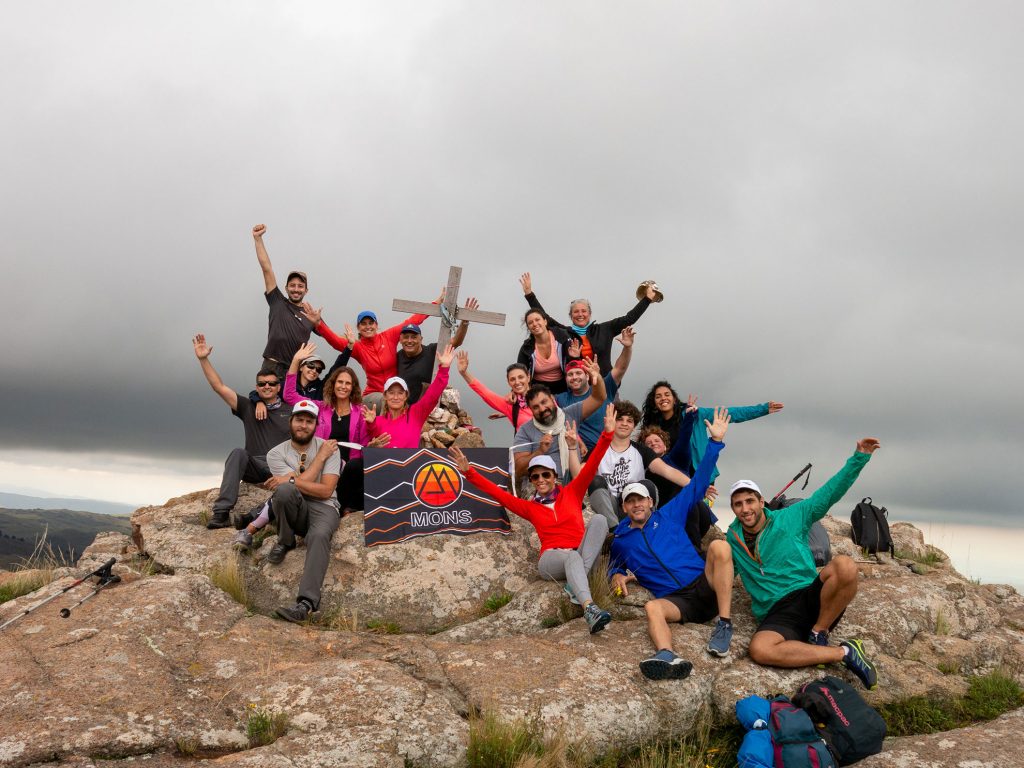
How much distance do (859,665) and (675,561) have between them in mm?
2290

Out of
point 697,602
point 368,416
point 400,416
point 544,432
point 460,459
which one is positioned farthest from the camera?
point 400,416

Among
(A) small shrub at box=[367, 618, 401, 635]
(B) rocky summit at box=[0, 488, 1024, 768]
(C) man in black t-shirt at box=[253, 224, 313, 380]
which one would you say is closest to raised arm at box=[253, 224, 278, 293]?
(C) man in black t-shirt at box=[253, 224, 313, 380]

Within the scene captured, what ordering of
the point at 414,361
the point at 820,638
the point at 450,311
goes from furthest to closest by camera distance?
the point at 450,311, the point at 414,361, the point at 820,638

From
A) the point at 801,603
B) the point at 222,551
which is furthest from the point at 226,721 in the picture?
the point at 801,603

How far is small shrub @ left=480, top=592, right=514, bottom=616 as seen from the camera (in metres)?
9.55

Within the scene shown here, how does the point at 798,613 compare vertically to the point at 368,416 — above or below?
below

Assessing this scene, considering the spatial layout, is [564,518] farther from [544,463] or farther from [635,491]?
[635,491]

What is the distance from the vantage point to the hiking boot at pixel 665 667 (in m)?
7.32

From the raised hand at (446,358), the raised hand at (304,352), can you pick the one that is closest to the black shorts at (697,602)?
the raised hand at (446,358)

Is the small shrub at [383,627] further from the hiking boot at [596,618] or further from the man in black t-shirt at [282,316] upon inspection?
the man in black t-shirt at [282,316]

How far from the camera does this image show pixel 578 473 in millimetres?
10141

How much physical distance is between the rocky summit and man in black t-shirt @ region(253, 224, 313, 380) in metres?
3.59

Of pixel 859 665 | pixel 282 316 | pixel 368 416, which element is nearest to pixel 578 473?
pixel 368 416

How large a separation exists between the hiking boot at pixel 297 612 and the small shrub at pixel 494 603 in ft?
7.76
